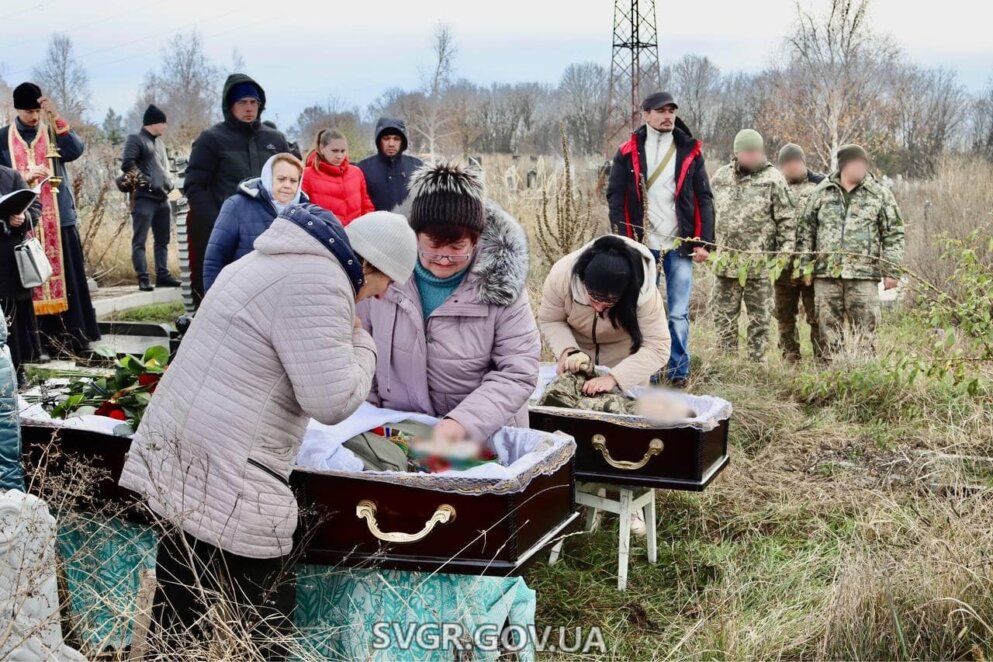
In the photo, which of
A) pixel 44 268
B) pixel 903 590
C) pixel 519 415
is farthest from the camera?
pixel 44 268

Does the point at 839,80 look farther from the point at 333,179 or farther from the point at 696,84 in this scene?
the point at 696,84

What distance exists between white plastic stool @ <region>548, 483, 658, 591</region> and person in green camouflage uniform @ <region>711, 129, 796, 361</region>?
132 inches

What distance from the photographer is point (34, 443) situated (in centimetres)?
349

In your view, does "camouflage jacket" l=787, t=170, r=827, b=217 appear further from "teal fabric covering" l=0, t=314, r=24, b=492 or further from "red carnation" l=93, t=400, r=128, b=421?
"teal fabric covering" l=0, t=314, r=24, b=492

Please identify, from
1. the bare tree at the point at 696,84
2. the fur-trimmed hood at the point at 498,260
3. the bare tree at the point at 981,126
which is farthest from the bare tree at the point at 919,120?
the fur-trimmed hood at the point at 498,260

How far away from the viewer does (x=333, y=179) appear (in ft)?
23.6

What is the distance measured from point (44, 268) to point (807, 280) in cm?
517

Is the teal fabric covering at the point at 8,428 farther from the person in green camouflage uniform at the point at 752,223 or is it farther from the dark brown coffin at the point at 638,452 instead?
the person in green camouflage uniform at the point at 752,223

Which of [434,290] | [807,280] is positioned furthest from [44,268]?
[807,280]

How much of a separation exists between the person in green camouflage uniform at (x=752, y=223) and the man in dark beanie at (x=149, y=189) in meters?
5.72

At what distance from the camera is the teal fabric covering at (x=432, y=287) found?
352 centimetres


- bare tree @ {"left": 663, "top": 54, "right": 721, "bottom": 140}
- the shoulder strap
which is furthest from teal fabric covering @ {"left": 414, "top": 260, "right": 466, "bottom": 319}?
bare tree @ {"left": 663, "top": 54, "right": 721, "bottom": 140}

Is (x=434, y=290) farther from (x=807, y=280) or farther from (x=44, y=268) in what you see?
(x=807, y=280)

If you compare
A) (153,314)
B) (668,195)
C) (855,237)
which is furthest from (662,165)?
(153,314)
